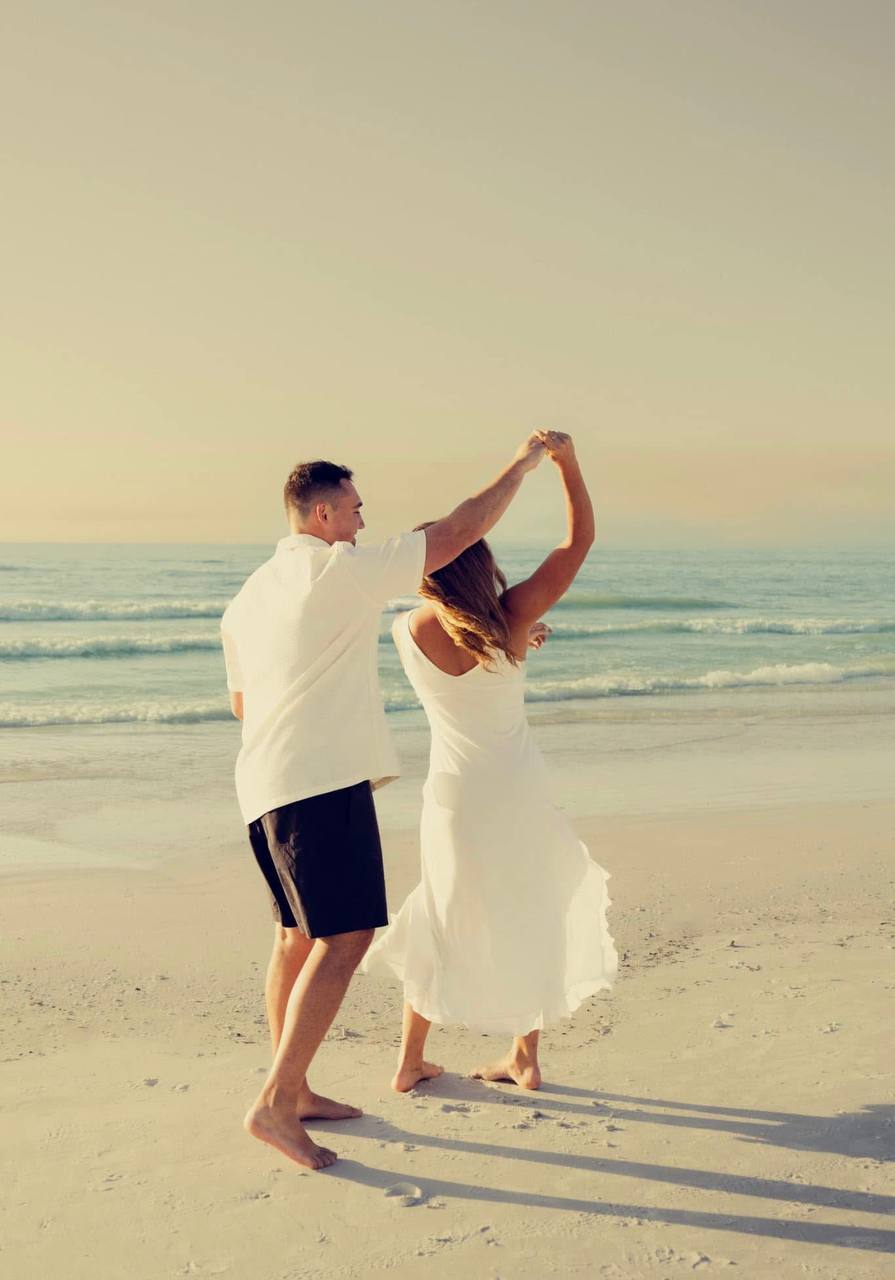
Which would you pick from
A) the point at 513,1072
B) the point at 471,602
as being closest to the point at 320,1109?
the point at 513,1072

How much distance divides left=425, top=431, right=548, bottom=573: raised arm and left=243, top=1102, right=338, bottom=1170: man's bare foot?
5.12 ft

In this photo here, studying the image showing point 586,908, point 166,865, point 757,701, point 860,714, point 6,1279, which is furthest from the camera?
point 757,701

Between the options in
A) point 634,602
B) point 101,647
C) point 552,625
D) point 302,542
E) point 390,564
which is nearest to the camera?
point 390,564

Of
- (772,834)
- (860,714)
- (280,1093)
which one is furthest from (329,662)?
(860,714)

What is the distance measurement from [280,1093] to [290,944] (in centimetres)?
46

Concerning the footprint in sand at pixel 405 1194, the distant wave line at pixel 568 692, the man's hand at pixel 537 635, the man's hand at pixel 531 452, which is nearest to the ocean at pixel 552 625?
the distant wave line at pixel 568 692

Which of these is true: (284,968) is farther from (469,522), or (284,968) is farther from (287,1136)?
(469,522)

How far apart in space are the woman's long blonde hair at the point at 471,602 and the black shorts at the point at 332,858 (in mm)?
575

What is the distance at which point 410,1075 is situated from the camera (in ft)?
13.4

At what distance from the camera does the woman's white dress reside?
13.1 ft

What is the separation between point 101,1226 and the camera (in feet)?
10.4

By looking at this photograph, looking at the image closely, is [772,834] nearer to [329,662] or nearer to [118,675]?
[329,662]

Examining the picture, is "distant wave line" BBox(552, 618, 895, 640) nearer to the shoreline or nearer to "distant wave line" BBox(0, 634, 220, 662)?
"distant wave line" BBox(0, 634, 220, 662)

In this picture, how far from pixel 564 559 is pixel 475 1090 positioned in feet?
5.62
